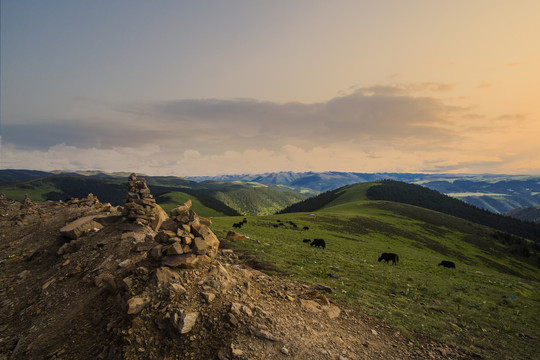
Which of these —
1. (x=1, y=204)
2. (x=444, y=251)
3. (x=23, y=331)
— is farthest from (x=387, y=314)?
(x=1, y=204)

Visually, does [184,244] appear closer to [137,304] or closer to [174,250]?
[174,250]

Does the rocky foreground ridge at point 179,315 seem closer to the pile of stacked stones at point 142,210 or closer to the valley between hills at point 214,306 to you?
the valley between hills at point 214,306

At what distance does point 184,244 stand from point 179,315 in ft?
11.6

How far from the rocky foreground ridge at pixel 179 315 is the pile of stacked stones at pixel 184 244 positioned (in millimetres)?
52

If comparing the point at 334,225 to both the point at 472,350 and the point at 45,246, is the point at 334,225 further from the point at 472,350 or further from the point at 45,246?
the point at 45,246

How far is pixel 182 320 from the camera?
828 centimetres

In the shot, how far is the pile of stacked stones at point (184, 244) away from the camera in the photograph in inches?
421

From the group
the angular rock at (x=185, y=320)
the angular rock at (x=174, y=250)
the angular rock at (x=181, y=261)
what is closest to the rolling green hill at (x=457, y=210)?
the angular rock at (x=181, y=261)

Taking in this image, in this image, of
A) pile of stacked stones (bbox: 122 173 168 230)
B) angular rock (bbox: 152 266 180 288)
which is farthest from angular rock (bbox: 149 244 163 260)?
pile of stacked stones (bbox: 122 173 168 230)

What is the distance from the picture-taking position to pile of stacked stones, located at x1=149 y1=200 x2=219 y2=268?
1070cm

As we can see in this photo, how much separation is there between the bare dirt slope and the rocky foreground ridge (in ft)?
0.13

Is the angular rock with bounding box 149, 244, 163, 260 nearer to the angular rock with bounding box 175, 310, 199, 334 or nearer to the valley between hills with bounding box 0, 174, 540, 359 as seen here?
the valley between hills with bounding box 0, 174, 540, 359

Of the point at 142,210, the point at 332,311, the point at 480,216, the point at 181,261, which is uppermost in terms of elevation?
the point at 142,210

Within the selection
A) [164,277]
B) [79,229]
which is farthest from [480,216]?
[79,229]
